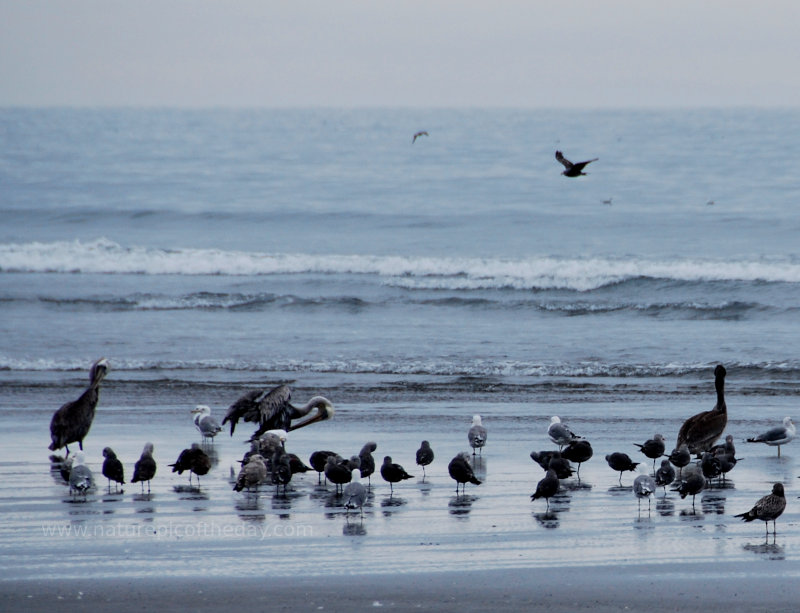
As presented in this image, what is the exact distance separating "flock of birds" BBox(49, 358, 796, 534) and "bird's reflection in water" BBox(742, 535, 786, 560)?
8.7 inches

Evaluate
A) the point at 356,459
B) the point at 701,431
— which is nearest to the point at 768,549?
the point at 701,431

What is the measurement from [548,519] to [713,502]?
62.9 inches

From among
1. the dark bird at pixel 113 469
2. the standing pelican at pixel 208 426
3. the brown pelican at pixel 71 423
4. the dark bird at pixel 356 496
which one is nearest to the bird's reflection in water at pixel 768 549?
the dark bird at pixel 356 496

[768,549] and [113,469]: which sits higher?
[113,469]

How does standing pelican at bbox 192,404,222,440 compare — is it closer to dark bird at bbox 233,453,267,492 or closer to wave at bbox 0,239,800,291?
dark bird at bbox 233,453,267,492

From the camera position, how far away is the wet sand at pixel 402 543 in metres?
6.54

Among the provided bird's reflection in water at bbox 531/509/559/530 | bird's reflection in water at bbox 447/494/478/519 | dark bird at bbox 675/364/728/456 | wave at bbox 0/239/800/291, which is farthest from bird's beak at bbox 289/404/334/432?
wave at bbox 0/239/800/291

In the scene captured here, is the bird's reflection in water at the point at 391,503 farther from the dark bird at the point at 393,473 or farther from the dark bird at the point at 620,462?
the dark bird at the point at 620,462

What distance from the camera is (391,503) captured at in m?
9.20

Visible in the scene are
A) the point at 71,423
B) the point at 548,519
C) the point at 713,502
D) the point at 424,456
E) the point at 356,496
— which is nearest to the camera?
the point at 548,519

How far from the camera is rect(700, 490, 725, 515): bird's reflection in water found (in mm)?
8758

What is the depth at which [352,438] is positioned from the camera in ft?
40.6

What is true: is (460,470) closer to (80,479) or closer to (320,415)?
(80,479)

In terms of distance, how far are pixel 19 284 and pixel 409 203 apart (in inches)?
788
